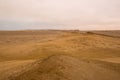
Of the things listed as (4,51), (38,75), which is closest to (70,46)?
(4,51)

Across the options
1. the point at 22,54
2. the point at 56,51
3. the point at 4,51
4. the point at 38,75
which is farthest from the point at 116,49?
the point at 38,75

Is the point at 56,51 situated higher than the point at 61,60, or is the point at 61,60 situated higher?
the point at 61,60

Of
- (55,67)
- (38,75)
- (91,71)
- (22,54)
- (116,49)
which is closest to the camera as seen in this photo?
(38,75)

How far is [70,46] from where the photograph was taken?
61.3 feet

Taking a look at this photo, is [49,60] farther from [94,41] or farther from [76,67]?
[94,41]

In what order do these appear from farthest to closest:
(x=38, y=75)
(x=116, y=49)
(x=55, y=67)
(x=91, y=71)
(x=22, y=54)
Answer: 1. (x=116, y=49)
2. (x=22, y=54)
3. (x=91, y=71)
4. (x=55, y=67)
5. (x=38, y=75)

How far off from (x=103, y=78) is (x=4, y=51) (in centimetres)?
1302

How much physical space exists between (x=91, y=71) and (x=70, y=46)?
11.5 metres

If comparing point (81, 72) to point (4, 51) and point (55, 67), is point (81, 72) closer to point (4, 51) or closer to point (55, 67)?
point (55, 67)

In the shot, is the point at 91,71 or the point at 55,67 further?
the point at 91,71

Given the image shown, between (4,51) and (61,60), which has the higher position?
(61,60)

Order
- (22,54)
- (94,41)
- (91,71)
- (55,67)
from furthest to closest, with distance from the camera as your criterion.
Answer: (94,41) < (22,54) < (91,71) < (55,67)

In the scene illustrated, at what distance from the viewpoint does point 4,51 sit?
59.0ft

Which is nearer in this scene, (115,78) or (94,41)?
(115,78)
